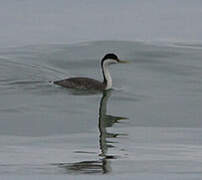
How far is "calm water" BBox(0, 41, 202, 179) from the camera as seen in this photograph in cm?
1488

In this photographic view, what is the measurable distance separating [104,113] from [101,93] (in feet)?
8.25

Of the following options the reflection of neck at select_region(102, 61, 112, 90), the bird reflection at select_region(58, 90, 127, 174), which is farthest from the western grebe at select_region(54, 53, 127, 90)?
the bird reflection at select_region(58, 90, 127, 174)

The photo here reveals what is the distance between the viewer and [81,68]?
82.6ft

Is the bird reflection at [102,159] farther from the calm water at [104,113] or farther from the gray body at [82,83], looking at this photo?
the gray body at [82,83]

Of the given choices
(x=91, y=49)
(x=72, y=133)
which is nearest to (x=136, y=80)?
A: (x=91, y=49)

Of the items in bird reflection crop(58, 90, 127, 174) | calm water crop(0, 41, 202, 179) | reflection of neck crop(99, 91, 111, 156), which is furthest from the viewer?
reflection of neck crop(99, 91, 111, 156)

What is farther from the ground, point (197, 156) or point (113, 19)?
point (113, 19)

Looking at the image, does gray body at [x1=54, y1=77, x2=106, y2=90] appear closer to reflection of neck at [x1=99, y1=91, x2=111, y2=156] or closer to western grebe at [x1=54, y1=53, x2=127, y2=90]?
western grebe at [x1=54, y1=53, x2=127, y2=90]

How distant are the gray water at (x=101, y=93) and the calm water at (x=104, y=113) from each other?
0.07ft

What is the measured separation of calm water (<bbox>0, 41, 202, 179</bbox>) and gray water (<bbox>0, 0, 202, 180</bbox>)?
2 cm

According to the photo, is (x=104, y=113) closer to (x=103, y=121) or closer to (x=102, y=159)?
(x=103, y=121)

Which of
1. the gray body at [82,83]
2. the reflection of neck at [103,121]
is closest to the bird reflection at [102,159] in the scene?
the reflection of neck at [103,121]

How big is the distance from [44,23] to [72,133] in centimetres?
1325

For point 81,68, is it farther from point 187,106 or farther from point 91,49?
point 187,106
